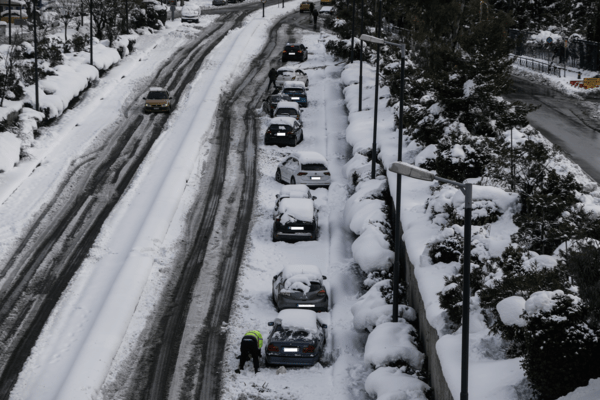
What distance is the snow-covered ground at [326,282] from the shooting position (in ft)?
68.6

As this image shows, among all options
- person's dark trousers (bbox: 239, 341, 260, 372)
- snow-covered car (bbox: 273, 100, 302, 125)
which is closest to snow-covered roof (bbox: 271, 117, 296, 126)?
snow-covered car (bbox: 273, 100, 302, 125)

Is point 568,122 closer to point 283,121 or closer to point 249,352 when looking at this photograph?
point 283,121

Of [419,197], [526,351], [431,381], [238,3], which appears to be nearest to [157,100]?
[419,197]

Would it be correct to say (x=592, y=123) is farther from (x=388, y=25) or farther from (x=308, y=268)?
(x=388, y=25)

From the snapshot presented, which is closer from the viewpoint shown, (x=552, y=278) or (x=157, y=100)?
(x=552, y=278)

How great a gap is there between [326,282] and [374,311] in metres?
4.28

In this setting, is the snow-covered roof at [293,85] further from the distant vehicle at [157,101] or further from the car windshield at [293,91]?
the distant vehicle at [157,101]

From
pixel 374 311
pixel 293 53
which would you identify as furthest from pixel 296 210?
pixel 293 53

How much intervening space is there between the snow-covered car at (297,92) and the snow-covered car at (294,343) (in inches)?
1139

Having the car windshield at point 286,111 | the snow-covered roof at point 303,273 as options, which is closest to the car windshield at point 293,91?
the car windshield at point 286,111

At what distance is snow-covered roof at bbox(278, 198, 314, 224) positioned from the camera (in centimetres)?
3013

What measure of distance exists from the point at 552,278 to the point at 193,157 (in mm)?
24829

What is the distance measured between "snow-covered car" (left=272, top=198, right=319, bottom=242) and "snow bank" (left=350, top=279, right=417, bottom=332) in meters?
6.11

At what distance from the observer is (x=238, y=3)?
93.1 meters
